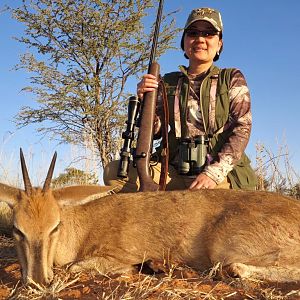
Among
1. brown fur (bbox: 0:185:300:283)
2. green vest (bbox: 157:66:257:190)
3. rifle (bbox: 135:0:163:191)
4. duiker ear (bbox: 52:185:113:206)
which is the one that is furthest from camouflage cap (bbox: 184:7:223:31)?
duiker ear (bbox: 52:185:113:206)

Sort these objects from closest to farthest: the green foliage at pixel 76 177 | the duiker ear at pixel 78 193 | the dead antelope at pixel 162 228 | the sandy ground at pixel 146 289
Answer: the sandy ground at pixel 146 289
the dead antelope at pixel 162 228
the duiker ear at pixel 78 193
the green foliage at pixel 76 177

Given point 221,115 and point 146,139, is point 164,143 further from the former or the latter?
point 221,115

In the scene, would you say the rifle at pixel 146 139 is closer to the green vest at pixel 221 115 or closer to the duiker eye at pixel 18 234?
the green vest at pixel 221 115

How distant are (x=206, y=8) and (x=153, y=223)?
11.6ft

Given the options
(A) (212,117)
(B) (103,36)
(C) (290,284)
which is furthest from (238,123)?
(B) (103,36)

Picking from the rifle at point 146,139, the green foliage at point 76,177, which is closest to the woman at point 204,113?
the rifle at point 146,139

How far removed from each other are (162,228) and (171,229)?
101 millimetres

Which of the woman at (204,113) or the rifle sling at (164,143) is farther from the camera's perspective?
the woman at (204,113)

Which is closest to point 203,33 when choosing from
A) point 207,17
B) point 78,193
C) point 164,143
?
point 207,17

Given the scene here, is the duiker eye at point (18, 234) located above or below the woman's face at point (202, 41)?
below

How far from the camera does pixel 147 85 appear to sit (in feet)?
22.5

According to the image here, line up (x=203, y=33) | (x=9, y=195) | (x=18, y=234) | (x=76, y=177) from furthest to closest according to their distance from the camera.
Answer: (x=76, y=177) → (x=203, y=33) → (x=9, y=195) → (x=18, y=234)

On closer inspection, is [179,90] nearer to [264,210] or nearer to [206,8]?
[206,8]

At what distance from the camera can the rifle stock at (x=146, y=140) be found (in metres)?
6.32
